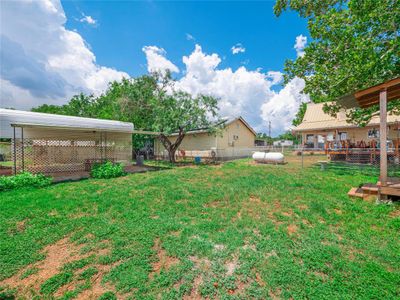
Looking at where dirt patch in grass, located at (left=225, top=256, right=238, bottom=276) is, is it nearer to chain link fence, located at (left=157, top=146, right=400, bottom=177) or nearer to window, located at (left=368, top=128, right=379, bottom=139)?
chain link fence, located at (left=157, top=146, right=400, bottom=177)

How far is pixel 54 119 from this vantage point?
9852 millimetres

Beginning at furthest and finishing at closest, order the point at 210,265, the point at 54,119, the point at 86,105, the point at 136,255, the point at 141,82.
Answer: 1. the point at 86,105
2. the point at 141,82
3. the point at 54,119
4. the point at 136,255
5. the point at 210,265

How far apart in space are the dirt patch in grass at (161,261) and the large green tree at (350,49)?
8283mm

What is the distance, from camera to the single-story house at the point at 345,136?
12.7 meters

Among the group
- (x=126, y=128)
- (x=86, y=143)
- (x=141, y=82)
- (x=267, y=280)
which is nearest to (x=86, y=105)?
(x=141, y=82)

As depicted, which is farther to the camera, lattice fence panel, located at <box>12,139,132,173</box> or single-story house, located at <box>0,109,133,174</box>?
lattice fence panel, located at <box>12,139,132,173</box>

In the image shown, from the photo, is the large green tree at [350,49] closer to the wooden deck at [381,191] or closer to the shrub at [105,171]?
the wooden deck at [381,191]

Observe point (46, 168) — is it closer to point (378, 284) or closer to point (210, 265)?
point (210, 265)

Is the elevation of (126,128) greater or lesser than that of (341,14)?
lesser

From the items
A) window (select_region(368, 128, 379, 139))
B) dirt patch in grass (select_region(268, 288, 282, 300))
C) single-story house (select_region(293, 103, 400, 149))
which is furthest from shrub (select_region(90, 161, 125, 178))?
window (select_region(368, 128, 379, 139))

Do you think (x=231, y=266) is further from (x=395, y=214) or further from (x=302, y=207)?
(x=395, y=214)

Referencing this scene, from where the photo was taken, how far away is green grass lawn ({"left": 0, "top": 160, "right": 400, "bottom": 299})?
7.41ft

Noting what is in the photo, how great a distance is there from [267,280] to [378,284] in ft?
4.10

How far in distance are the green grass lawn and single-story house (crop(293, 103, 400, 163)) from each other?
1037 cm
